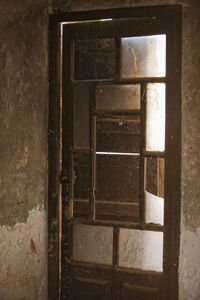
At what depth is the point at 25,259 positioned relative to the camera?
7.02 feet

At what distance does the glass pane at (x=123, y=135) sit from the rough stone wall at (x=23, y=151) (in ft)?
1.31

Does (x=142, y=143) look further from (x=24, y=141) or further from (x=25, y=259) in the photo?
(x=25, y=259)

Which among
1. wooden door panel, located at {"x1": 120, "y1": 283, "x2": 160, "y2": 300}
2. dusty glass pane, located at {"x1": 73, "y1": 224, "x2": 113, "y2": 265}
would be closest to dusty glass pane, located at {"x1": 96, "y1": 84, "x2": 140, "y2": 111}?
dusty glass pane, located at {"x1": 73, "y1": 224, "x2": 113, "y2": 265}

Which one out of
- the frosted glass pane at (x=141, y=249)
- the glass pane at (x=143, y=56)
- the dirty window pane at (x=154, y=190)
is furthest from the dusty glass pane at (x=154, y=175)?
the glass pane at (x=143, y=56)

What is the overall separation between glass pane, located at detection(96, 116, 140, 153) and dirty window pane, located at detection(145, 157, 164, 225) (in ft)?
0.48

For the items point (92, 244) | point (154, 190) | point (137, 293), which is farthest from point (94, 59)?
point (137, 293)

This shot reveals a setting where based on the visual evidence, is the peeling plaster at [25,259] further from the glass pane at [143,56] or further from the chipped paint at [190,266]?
the glass pane at [143,56]

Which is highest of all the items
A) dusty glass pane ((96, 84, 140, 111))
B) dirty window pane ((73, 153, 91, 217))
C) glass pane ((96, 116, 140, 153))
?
dusty glass pane ((96, 84, 140, 111))

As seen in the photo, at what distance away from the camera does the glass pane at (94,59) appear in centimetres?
206

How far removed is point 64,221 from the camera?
2174 millimetres

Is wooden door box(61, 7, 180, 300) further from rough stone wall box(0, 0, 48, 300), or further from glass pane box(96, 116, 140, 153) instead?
rough stone wall box(0, 0, 48, 300)

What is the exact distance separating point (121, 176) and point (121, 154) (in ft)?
0.50

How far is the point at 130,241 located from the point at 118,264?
0.19 m

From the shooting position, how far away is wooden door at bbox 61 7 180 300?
1.96 meters
